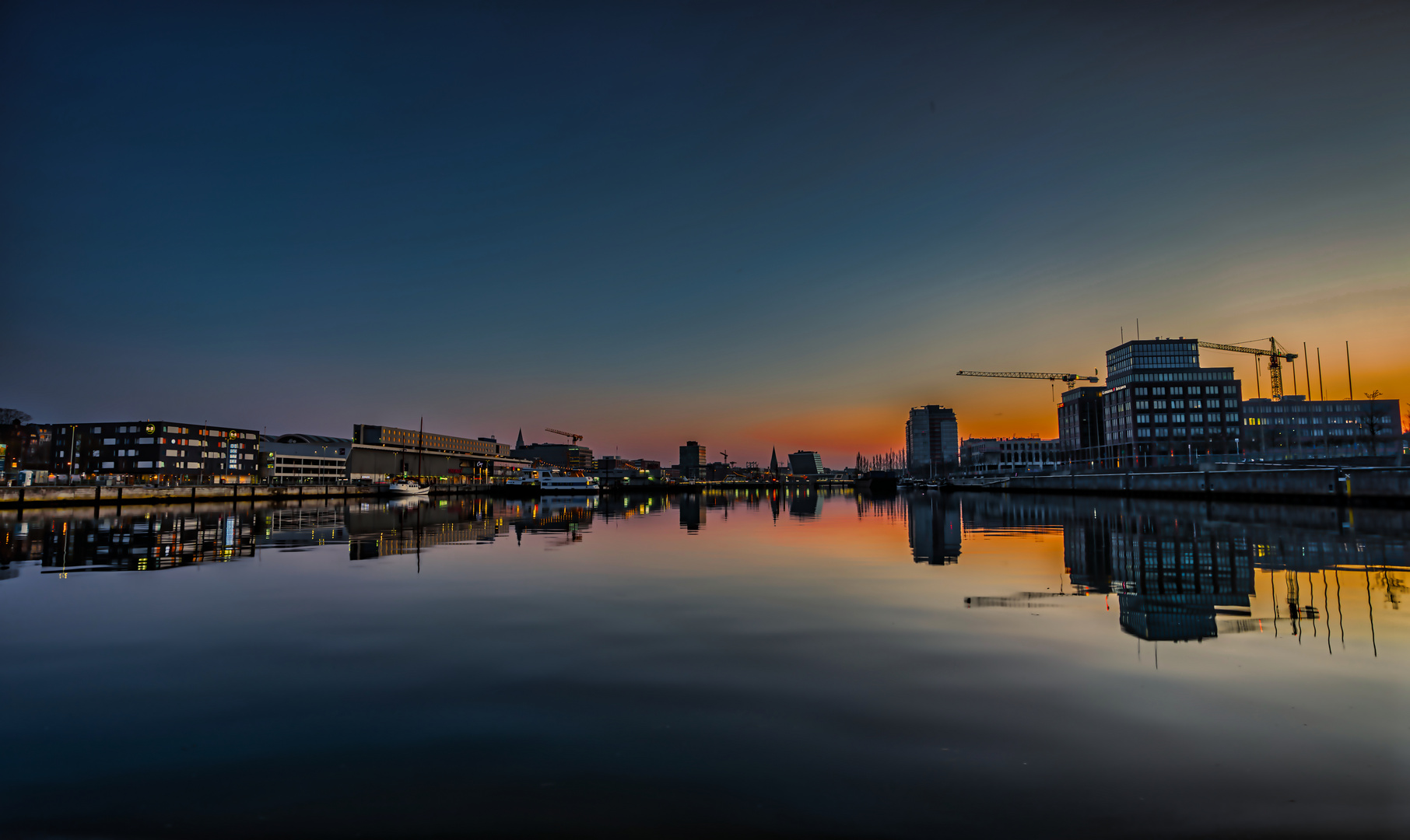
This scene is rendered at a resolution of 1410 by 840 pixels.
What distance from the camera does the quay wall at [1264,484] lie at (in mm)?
55719

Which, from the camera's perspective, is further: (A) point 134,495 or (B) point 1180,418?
(B) point 1180,418

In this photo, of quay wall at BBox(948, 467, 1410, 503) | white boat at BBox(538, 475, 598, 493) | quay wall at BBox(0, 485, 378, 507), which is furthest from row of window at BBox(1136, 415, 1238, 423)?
quay wall at BBox(0, 485, 378, 507)

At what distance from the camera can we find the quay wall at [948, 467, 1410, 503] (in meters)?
55.7

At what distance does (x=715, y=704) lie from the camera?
8.95 metres

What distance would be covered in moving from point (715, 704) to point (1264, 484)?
82.1 metres

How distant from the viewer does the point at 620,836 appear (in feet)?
18.1

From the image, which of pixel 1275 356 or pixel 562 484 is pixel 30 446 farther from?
pixel 1275 356

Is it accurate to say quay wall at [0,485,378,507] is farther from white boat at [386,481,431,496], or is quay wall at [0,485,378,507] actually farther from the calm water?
the calm water

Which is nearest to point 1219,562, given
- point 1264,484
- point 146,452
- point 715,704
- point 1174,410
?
point 715,704

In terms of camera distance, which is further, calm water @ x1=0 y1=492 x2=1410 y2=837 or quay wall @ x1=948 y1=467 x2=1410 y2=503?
quay wall @ x1=948 y1=467 x2=1410 y2=503

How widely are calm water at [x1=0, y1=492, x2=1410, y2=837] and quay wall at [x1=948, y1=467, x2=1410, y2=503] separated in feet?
153

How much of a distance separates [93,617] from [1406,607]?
2700cm

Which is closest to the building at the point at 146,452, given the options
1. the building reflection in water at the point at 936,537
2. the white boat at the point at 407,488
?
the white boat at the point at 407,488

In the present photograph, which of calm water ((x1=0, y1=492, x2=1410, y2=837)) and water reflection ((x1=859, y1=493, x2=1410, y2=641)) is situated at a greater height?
calm water ((x1=0, y1=492, x2=1410, y2=837))
